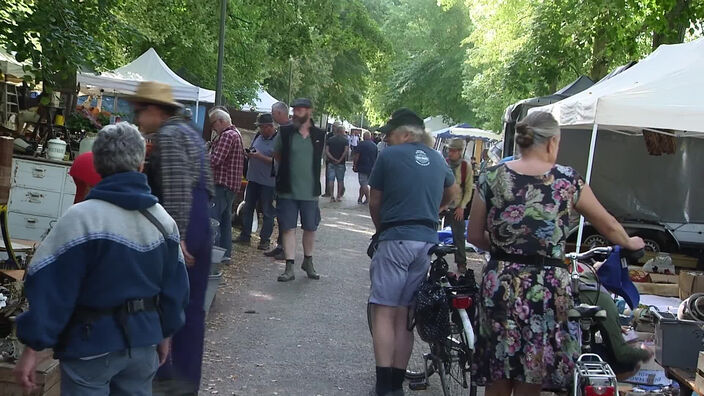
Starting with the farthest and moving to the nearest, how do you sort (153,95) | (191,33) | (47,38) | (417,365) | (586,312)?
(191,33) < (47,38) < (417,365) < (153,95) < (586,312)

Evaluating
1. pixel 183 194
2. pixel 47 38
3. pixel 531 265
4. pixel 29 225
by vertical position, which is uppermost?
pixel 47 38

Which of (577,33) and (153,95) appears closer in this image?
(153,95)

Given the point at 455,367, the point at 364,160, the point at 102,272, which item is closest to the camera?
the point at 102,272

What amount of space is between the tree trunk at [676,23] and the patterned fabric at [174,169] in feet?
38.3

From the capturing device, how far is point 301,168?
965 cm

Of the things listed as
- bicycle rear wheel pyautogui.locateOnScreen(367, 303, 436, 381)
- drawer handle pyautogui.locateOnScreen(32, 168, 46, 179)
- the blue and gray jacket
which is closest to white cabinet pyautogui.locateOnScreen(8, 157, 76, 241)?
drawer handle pyautogui.locateOnScreen(32, 168, 46, 179)

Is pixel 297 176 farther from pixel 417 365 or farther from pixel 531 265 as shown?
pixel 531 265

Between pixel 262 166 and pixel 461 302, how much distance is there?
721 cm

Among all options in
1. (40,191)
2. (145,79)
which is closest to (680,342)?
(40,191)

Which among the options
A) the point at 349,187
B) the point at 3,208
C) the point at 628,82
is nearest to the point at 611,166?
the point at 628,82

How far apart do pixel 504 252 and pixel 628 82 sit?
5.51 m

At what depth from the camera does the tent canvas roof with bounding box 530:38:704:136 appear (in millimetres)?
8141

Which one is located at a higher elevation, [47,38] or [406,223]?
[47,38]

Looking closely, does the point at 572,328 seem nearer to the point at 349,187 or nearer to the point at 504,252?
the point at 504,252
